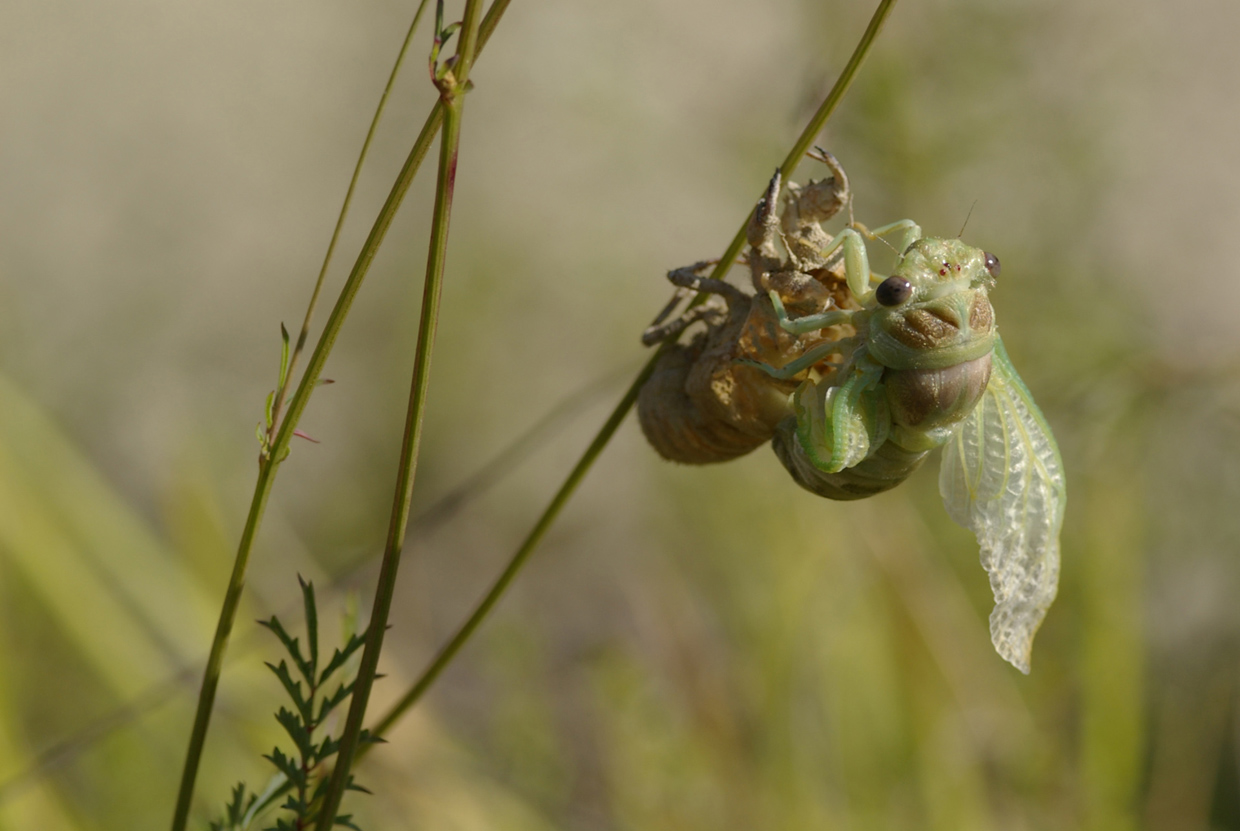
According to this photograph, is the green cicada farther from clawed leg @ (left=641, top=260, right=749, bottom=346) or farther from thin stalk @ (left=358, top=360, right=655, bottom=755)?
thin stalk @ (left=358, top=360, right=655, bottom=755)

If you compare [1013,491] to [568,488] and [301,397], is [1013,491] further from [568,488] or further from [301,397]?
[301,397]

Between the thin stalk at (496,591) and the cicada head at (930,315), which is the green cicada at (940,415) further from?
the thin stalk at (496,591)

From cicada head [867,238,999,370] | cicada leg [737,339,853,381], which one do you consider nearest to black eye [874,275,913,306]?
cicada head [867,238,999,370]

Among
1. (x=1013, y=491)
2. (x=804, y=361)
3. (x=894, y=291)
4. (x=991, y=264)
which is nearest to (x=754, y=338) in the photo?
(x=804, y=361)

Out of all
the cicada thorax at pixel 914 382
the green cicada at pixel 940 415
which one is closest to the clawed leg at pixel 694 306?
the green cicada at pixel 940 415

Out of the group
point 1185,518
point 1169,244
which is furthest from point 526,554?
point 1169,244
